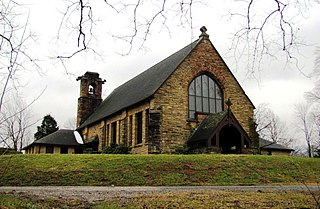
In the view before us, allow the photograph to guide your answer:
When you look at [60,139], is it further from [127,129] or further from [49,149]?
[127,129]

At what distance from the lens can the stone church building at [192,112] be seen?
2697 cm

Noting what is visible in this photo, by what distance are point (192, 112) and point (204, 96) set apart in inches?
75.0

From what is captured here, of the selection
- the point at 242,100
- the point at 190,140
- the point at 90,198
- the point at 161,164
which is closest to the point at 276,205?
the point at 90,198

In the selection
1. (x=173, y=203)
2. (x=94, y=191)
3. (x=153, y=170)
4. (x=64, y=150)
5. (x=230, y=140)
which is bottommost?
(x=94, y=191)

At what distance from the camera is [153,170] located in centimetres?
1841

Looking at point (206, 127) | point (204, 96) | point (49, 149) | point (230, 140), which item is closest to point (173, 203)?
point (206, 127)

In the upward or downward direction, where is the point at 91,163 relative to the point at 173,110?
downward

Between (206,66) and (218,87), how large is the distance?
207cm

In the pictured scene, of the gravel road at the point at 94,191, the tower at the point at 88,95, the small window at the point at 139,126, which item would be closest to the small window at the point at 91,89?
the tower at the point at 88,95

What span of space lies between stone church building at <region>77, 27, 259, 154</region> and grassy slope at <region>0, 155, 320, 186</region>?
18.3 ft

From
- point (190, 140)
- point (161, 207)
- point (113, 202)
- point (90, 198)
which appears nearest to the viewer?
point (161, 207)

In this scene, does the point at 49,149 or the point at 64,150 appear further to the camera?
the point at 64,150

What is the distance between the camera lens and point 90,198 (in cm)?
1006

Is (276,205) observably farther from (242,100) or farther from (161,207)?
(242,100)
